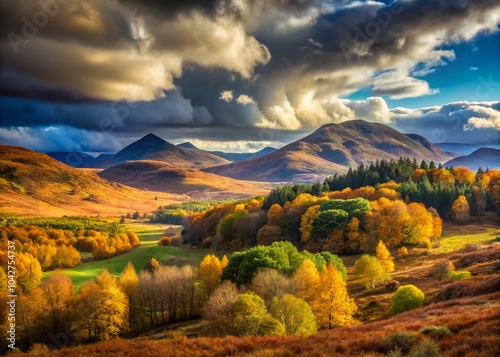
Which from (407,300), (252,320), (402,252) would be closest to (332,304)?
(407,300)

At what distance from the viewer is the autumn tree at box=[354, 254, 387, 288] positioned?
69.8 metres

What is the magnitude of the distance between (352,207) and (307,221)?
58.4ft

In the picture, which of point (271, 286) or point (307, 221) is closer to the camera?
point (271, 286)

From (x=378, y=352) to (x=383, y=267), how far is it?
5972 cm

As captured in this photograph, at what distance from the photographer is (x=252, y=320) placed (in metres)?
39.9

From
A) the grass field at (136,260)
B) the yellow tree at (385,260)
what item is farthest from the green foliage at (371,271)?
the grass field at (136,260)

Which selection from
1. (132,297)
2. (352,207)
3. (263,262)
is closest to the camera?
(263,262)

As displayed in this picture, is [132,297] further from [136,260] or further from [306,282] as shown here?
[136,260]

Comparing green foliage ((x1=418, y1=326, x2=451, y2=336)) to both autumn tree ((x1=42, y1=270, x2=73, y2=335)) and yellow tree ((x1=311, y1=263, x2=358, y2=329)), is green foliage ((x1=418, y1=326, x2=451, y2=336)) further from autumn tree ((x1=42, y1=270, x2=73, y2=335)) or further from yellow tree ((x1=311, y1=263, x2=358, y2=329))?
autumn tree ((x1=42, y1=270, x2=73, y2=335))

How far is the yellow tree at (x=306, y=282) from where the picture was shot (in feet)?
184

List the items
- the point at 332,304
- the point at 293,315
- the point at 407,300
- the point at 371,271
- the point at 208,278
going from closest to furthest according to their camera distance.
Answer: the point at 293,315
the point at 407,300
the point at 332,304
the point at 371,271
the point at 208,278

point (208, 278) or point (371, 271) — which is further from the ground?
point (371, 271)

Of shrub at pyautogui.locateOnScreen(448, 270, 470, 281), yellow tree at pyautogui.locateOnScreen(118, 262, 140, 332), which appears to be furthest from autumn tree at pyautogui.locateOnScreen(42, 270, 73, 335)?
shrub at pyautogui.locateOnScreen(448, 270, 470, 281)

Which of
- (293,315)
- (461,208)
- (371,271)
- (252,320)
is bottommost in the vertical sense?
(371,271)
